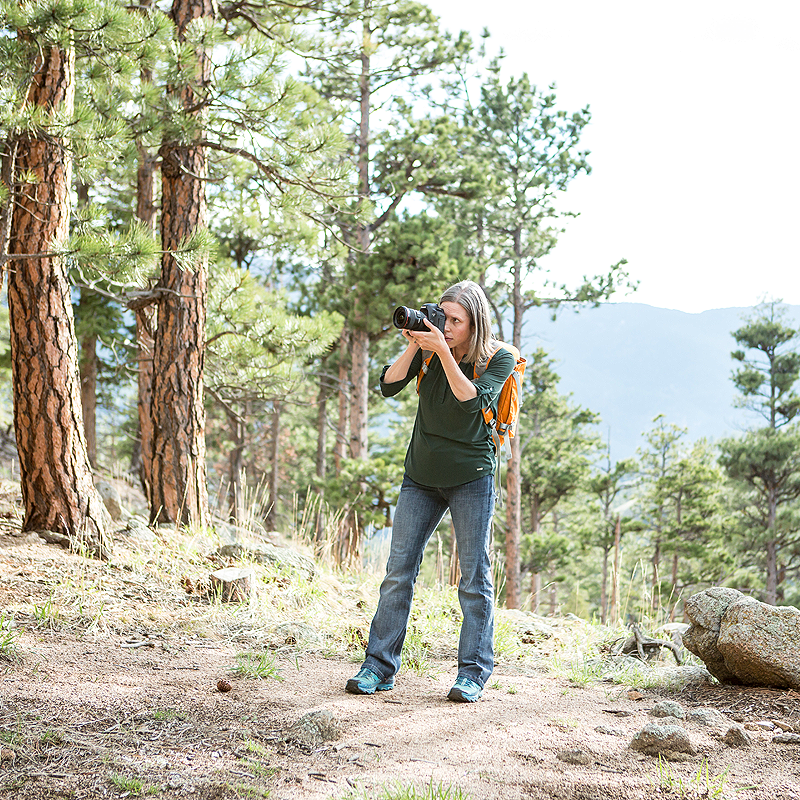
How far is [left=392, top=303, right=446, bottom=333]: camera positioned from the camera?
8.11 feet

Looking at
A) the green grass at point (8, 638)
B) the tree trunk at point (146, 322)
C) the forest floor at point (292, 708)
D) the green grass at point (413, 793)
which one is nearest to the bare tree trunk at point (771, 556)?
the tree trunk at point (146, 322)

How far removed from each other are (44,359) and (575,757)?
3.78 metres

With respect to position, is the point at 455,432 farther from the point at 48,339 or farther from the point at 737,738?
the point at 48,339

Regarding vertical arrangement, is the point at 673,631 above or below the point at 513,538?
above

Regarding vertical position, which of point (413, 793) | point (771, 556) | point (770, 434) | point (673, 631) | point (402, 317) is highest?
point (770, 434)

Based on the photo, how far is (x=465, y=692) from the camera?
8.66 ft

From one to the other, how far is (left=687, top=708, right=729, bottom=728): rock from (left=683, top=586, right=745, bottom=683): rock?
536 mm

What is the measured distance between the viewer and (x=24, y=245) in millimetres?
4387

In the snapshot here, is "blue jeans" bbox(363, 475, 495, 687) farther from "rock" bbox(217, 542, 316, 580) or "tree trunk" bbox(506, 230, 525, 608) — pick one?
"tree trunk" bbox(506, 230, 525, 608)

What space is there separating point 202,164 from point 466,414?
4.02 m

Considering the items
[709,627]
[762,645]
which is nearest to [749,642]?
[762,645]

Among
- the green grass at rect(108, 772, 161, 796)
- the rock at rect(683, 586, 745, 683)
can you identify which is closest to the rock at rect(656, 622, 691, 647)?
the rock at rect(683, 586, 745, 683)

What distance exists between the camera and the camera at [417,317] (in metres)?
2.47

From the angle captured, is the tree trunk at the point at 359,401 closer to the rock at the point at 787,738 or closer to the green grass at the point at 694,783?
the rock at the point at 787,738
